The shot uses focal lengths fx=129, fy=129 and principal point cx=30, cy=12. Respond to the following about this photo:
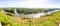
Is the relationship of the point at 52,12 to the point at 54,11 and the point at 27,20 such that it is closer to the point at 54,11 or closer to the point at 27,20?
the point at 54,11

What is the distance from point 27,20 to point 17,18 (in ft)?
0.65

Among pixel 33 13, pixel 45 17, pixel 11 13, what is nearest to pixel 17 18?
pixel 11 13

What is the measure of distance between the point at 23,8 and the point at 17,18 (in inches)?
9.5

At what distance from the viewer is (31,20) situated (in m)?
2.45

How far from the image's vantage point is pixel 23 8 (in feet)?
8.43

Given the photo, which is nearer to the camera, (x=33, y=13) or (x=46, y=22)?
(x=46, y=22)

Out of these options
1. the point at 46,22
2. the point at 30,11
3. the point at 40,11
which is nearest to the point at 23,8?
the point at 30,11

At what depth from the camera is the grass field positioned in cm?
235

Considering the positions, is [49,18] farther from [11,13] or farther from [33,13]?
[11,13]

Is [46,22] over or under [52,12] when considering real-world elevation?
under

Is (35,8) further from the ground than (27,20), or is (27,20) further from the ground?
(35,8)

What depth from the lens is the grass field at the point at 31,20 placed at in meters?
2.35

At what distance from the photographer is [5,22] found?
2.33 meters

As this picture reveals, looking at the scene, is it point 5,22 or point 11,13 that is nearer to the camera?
point 5,22
